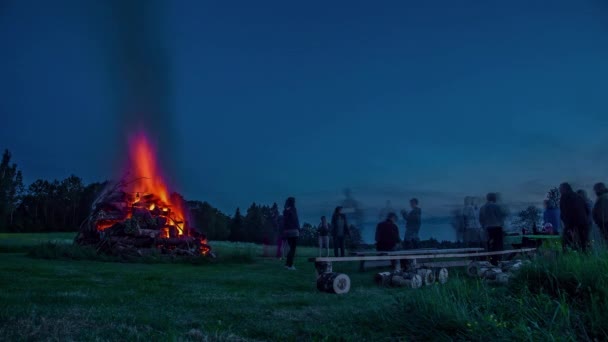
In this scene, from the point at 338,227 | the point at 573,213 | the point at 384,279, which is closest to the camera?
the point at 384,279

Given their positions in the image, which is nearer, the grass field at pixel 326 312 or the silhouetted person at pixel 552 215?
the grass field at pixel 326 312

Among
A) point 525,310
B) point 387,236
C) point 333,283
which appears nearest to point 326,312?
point 333,283

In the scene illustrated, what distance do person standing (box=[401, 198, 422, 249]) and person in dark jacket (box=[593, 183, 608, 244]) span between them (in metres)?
5.66

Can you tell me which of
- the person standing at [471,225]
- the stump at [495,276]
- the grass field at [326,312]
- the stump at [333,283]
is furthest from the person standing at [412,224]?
the grass field at [326,312]

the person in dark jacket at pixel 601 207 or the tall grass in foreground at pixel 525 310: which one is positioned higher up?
the person in dark jacket at pixel 601 207

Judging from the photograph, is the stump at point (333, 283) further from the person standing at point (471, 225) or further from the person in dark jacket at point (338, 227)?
the person standing at point (471, 225)

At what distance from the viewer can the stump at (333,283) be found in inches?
342

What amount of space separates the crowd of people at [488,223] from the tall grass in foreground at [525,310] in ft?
12.5

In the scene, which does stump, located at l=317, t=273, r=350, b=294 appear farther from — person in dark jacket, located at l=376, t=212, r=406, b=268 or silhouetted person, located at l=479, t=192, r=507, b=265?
silhouetted person, located at l=479, t=192, r=507, b=265

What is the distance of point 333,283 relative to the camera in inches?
342

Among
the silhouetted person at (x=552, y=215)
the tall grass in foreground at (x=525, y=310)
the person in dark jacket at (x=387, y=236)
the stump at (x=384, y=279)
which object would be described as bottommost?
the stump at (x=384, y=279)

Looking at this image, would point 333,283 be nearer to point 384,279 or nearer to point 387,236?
point 384,279

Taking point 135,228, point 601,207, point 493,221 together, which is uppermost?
point 601,207

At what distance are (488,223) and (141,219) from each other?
12.8 metres
